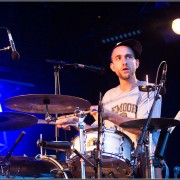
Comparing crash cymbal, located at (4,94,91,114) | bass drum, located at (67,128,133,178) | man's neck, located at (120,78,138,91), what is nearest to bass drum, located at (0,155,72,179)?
bass drum, located at (67,128,133,178)

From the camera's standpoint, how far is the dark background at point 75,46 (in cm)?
572

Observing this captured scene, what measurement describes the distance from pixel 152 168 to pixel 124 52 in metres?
1.51

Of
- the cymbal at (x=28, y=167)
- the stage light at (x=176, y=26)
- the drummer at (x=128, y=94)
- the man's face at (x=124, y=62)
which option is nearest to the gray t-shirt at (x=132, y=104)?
the drummer at (x=128, y=94)

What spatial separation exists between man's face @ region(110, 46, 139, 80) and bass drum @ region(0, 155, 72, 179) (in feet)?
3.89

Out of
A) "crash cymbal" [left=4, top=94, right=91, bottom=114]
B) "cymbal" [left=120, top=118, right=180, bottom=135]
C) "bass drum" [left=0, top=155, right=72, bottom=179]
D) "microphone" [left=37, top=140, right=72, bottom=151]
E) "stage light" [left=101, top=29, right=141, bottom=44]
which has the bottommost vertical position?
"bass drum" [left=0, top=155, right=72, bottom=179]

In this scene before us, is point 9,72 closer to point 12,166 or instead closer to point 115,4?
point 115,4

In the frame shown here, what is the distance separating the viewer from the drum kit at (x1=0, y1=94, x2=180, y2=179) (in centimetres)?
329

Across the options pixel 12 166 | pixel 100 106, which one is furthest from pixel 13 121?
pixel 100 106

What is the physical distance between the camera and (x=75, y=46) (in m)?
6.40

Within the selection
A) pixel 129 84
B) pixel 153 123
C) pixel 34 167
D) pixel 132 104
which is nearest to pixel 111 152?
pixel 153 123

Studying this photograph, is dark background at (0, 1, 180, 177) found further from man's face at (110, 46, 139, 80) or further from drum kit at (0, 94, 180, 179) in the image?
drum kit at (0, 94, 180, 179)

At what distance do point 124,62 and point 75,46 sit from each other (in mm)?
2161

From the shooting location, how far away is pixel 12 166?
3443mm

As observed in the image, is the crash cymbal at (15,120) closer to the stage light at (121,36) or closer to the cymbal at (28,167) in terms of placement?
the cymbal at (28,167)
